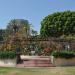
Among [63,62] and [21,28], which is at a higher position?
[21,28]

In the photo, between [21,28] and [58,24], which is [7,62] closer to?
[21,28]

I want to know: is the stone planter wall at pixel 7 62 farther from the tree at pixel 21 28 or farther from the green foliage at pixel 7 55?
the tree at pixel 21 28

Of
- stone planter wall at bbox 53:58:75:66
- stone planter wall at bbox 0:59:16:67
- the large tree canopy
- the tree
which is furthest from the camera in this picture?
the large tree canopy

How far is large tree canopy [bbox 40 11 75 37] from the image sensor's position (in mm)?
62959

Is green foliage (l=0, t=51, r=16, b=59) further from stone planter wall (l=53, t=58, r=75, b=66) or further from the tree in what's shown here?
the tree

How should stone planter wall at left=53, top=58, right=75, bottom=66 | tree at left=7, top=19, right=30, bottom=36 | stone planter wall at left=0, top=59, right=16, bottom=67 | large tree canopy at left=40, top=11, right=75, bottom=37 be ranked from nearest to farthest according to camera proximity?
stone planter wall at left=0, top=59, right=16, bottom=67 → stone planter wall at left=53, top=58, right=75, bottom=66 → tree at left=7, top=19, right=30, bottom=36 → large tree canopy at left=40, top=11, right=75, bottom=37

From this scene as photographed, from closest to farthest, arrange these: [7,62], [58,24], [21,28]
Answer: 1. [7,62]
2. [21,28]
3. [58,24]

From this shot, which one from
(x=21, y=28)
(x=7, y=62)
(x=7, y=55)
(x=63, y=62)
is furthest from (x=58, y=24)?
(x=7, y=62)

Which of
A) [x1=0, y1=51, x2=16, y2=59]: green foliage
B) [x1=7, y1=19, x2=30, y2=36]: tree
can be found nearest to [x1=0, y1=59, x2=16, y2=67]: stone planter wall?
[x1=0, y1=51, x2=16, y2=59]: green foliage

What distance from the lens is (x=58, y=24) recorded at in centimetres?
6481

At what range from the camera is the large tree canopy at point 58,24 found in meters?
63.0

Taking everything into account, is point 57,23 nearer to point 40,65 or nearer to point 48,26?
point 48,26

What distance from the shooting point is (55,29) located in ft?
212

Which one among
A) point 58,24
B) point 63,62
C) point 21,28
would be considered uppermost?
point 58,24
